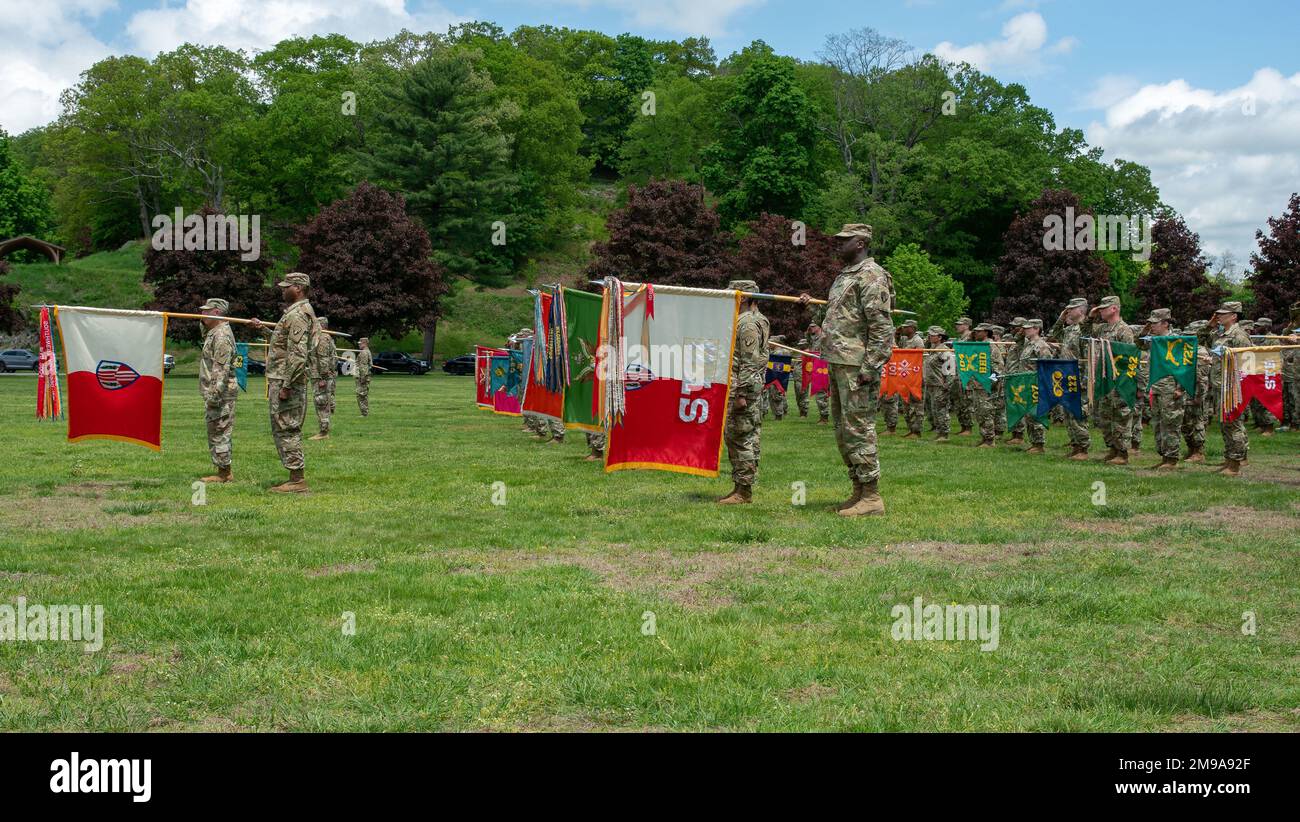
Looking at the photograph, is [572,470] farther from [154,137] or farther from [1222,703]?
[154,137]

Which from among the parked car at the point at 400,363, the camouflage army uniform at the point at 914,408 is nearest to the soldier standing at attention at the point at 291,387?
the camouflage army uniform at the point at 914,408

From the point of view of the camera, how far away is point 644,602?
743 centimetres

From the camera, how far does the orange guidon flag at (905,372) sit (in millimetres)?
23047

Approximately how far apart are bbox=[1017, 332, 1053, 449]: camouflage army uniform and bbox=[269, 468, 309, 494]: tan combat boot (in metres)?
12.5

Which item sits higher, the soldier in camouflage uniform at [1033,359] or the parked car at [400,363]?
the parked car at [400,363]

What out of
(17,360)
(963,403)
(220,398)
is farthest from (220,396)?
(17,360)

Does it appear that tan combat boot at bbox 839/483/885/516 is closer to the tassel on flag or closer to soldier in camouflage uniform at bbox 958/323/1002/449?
the tassel on flag

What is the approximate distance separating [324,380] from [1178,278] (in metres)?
56.5

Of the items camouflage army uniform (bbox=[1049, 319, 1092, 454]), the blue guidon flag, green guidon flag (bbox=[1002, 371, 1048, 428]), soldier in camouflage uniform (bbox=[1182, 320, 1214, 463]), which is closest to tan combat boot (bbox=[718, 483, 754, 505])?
the blue guidon flag

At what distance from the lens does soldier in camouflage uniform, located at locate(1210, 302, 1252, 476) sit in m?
15.7

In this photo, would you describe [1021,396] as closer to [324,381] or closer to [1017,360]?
[1017,360]

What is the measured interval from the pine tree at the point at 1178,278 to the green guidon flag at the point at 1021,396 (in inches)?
1933

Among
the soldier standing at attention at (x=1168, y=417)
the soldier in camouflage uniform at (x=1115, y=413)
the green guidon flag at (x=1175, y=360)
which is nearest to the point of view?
the green guidon flag at (x=1175, y=360)

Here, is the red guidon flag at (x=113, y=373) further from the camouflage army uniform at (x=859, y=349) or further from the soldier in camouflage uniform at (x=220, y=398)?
the camouflage army uniform at (x=859, y=349)
